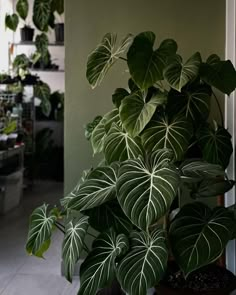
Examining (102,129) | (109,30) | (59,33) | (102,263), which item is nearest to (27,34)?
(59,33)

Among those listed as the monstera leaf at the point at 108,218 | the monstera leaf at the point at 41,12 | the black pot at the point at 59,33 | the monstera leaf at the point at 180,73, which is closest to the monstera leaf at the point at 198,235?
the monstera leaf at the point at 108,218

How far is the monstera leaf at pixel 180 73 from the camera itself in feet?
5.46

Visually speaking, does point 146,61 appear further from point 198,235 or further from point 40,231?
point 40,231

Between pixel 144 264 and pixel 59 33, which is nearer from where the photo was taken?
pixel 144 264

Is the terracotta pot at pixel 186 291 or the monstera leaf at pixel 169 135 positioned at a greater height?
the monstera leaf at pixel 169 135

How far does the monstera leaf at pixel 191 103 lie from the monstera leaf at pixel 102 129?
0.97ft

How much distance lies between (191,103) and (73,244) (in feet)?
2.68

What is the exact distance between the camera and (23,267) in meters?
2.73

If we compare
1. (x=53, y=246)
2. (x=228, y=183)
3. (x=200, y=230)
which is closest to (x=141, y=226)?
(x=200, y=230)

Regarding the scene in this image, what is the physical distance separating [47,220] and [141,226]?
64 cm

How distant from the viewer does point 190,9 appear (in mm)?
2457

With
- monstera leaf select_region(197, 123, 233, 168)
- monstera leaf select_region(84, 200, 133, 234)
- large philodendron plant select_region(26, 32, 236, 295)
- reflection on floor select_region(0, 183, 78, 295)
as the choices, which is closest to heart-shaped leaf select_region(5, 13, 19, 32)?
reflection on floor select_region(0, 183, 78, 295)

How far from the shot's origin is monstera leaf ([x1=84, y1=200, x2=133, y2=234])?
164 centimetres

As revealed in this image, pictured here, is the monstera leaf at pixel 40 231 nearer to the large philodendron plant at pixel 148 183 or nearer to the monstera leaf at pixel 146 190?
the large philodendron plant at pixel 148 183
